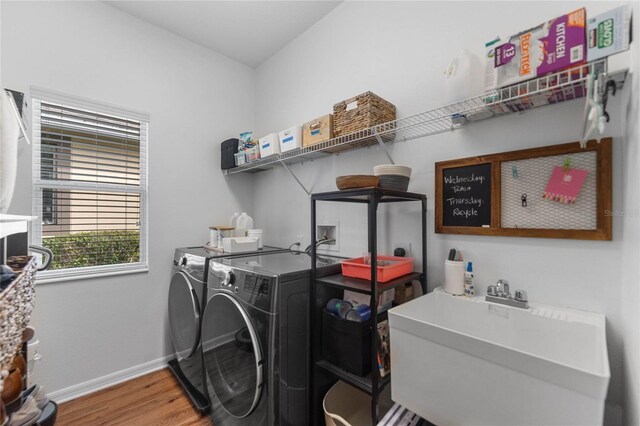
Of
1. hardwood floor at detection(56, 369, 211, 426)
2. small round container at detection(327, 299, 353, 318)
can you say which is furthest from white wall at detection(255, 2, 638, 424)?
hardwood floor at detection(56, 369, 211, 426)

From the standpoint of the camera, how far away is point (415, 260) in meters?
1.58

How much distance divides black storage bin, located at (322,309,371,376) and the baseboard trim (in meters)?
1.73

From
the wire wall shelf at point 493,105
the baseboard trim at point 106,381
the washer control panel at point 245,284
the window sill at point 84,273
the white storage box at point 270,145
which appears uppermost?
the white storage box at point 270,145

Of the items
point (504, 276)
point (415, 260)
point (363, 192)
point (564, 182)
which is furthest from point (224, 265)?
point (564, 182)

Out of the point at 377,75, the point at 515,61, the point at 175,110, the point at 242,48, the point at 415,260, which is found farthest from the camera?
the point at 242,48

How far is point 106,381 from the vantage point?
2.03 metres

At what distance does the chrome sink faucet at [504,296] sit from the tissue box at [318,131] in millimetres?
1216

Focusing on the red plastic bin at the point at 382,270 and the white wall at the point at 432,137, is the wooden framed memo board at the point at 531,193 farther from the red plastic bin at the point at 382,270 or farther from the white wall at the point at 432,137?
the red plastic bin at the point at 382,270

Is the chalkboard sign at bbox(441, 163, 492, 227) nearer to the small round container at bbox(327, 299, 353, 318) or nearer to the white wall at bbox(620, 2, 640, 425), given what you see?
the white wall at bbox(620, 2, 640, 425)

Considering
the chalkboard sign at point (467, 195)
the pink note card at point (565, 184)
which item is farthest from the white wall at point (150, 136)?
the pink note card at point (565, 184)

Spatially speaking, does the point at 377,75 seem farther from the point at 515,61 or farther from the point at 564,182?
the point at 564,182

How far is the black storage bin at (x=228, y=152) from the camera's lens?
2.49 meters

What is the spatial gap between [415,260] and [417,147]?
2.18ft

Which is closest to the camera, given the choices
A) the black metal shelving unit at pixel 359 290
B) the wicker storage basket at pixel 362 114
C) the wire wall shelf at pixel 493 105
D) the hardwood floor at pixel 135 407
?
the wire wall shelf at pixel 493 105
